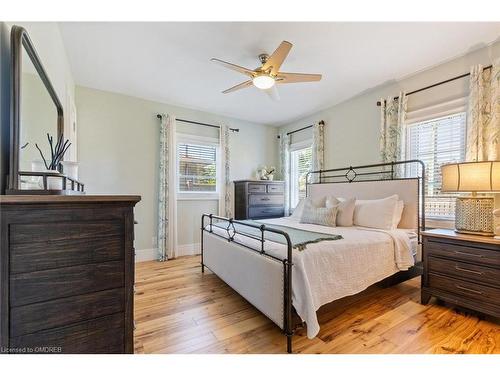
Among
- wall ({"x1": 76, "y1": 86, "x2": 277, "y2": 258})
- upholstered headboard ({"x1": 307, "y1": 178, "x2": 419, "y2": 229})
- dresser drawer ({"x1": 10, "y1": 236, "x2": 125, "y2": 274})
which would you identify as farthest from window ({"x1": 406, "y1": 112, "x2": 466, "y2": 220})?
dresser drawer ({"x1": 10, "y1": 236, "x2": 125, "y2": 274})

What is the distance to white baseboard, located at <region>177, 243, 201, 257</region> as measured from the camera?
411 centimetres

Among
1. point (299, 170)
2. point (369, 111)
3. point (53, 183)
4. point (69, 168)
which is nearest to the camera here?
point (53, 183)

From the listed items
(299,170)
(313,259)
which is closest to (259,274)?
(313,259)

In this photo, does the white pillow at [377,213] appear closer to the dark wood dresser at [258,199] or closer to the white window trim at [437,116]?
the white window trim at [437,116]

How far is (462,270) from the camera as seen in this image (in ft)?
6.60

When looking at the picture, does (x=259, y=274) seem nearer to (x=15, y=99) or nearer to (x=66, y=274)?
(x=66, y=274)

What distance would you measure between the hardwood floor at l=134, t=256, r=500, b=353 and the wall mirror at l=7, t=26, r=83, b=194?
1.28 meters

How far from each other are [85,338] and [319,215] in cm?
260

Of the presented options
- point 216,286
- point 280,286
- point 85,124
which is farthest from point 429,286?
point 85,124

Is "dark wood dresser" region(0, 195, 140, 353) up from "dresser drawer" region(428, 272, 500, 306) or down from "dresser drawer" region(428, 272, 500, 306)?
up

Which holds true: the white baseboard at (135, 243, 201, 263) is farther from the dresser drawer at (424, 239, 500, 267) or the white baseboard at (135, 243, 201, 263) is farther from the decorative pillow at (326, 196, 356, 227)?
the dresser drawer at (424, 239, 500, 267)

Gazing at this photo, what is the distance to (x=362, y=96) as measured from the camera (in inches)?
142

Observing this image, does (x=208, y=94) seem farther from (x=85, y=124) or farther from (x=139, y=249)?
(x=139, y=249)
